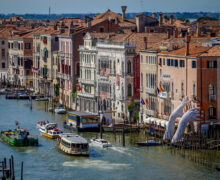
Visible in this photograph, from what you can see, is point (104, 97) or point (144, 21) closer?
point (104, 97)

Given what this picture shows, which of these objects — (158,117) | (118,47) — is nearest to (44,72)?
(118,47)

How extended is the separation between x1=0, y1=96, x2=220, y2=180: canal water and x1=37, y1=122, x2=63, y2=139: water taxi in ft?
3.44

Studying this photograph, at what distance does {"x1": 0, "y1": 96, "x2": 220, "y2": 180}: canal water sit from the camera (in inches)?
1561

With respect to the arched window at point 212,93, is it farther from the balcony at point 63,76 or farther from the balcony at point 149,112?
the balcony at point 63,76

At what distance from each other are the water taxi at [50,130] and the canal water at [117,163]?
1.05m

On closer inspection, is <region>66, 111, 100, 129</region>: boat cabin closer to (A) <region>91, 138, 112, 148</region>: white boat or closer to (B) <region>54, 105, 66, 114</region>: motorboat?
(A) <region>91, 138, 112, 148</region>: white boat

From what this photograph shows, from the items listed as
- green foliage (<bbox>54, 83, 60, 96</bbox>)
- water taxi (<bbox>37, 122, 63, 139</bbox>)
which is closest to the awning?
water taxi (<bbox>37, 122, 63, 139</bbox>)

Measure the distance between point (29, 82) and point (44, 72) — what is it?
7559 mm

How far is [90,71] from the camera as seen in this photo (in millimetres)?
63594

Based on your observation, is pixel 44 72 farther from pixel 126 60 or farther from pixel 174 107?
pixel 174 107

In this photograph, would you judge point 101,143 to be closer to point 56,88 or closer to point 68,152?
point 68,152

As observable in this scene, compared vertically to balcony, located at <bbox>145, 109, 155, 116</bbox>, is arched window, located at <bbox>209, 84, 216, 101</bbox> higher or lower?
higher

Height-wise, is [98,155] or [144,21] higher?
[144,21]

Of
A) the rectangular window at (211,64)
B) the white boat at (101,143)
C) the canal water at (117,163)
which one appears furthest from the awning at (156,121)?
the rectangular window at (211,64)
